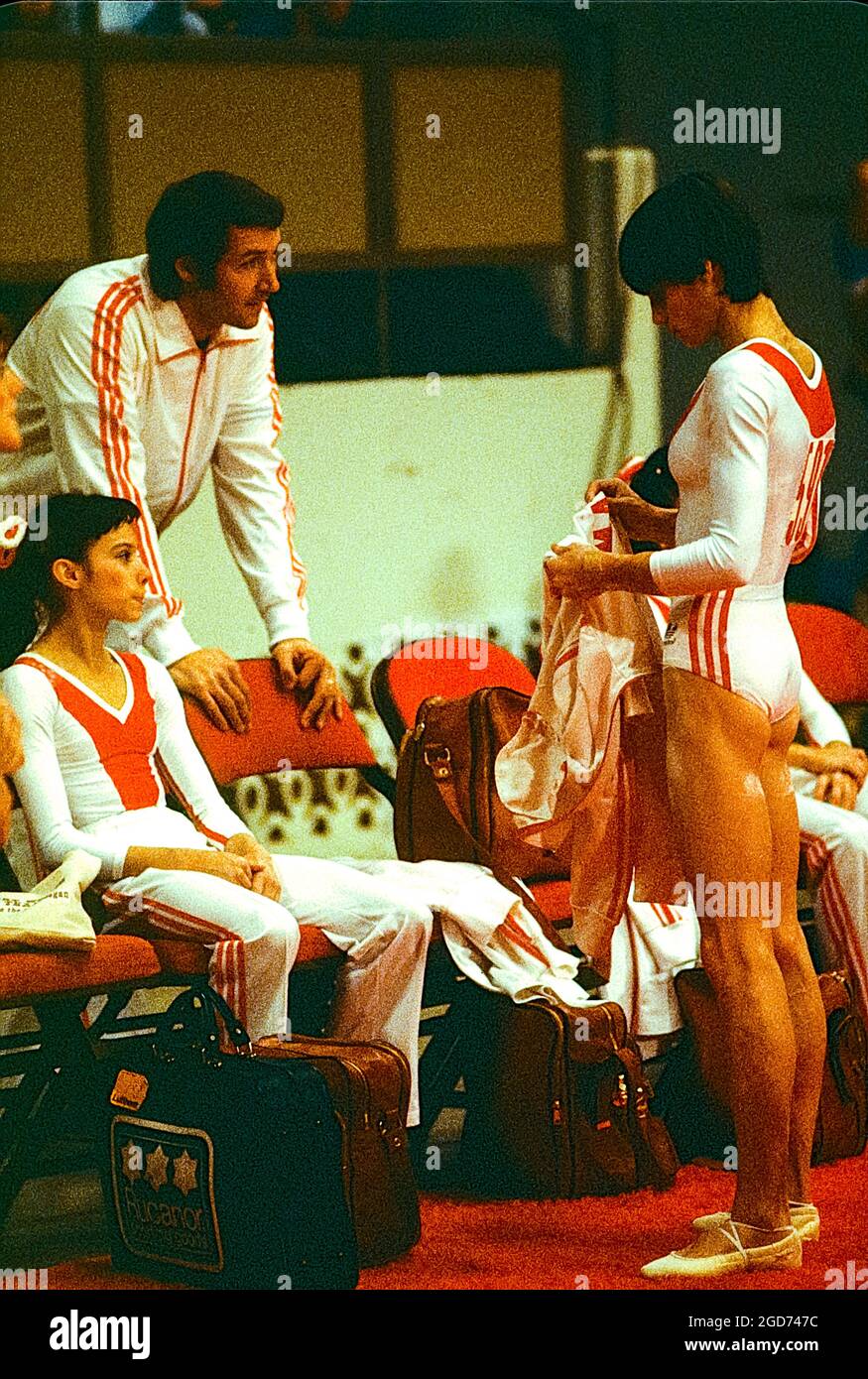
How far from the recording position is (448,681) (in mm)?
4578

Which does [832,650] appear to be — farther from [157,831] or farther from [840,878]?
[157,831]

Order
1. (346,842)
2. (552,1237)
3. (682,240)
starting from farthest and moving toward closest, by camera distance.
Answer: (346,842) < (552,1237) < (682,240)

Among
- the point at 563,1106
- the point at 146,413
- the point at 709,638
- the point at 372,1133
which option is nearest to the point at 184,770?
the point at 146,413

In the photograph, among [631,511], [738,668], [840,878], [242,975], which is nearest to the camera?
[738,668]

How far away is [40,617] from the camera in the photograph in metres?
4.10

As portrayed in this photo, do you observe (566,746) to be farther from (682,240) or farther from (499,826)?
(682,240)

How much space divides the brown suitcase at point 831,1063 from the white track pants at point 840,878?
0.07m

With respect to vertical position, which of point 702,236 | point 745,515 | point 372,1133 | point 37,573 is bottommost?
point 372,1133

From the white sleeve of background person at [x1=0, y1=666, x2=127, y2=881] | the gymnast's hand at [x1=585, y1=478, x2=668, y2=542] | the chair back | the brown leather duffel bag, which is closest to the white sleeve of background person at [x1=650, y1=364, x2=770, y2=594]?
Result: the gymnast's hand at [x1=585, y1=478, x2=668, y2=542]

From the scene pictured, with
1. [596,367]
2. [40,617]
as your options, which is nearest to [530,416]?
[596,367]

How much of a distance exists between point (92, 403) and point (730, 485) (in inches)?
50.1

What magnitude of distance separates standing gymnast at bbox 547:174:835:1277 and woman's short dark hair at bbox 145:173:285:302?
0.85 meters

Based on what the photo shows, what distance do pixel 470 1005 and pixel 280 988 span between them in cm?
43

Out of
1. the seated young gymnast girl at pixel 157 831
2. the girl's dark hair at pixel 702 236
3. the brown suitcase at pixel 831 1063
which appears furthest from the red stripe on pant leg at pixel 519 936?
the girl's dark hair at pixel 702 236
